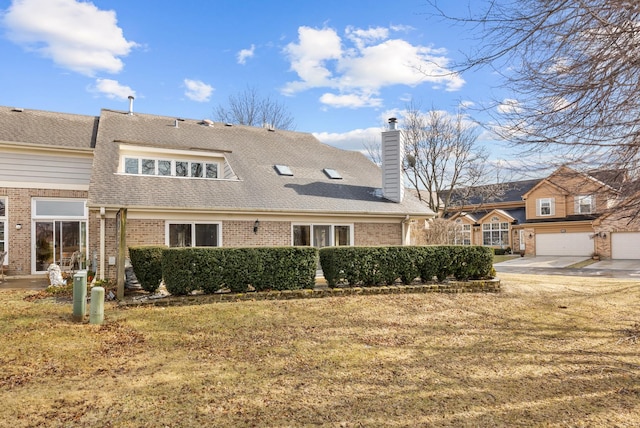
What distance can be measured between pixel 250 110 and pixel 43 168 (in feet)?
73.3

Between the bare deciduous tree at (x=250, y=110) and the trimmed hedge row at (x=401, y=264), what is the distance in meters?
25.6

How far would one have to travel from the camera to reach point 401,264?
38.0 feet

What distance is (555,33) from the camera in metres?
4.81

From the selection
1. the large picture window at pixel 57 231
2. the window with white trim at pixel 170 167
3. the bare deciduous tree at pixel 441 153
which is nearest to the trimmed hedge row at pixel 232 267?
the window with white trim at pixel 170 167

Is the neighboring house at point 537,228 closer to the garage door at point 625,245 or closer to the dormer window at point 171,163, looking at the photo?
the garage door at point 625,245

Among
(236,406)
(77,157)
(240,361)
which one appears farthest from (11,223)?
(236,406)

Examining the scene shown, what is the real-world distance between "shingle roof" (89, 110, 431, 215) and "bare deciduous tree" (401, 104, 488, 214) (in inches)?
360

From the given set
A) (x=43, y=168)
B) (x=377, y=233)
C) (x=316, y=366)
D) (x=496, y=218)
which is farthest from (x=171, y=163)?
(x=496, y=218)

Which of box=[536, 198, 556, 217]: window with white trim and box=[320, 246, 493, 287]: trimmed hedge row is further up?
box=[536, 198, 556, 217]: window with white trim

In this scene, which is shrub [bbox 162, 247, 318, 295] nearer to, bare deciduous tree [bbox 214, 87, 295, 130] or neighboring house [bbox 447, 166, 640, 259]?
neighboring house [bbox 447, 166, 640, 259]

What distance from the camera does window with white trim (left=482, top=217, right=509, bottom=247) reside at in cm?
3641

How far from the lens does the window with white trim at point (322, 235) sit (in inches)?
569

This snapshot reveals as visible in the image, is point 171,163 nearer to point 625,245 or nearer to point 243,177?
point 243,177

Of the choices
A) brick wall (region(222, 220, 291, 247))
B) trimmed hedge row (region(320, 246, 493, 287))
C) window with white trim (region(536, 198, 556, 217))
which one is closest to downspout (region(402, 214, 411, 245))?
trimmed hedge row (region(320, 246, 493, 287))
